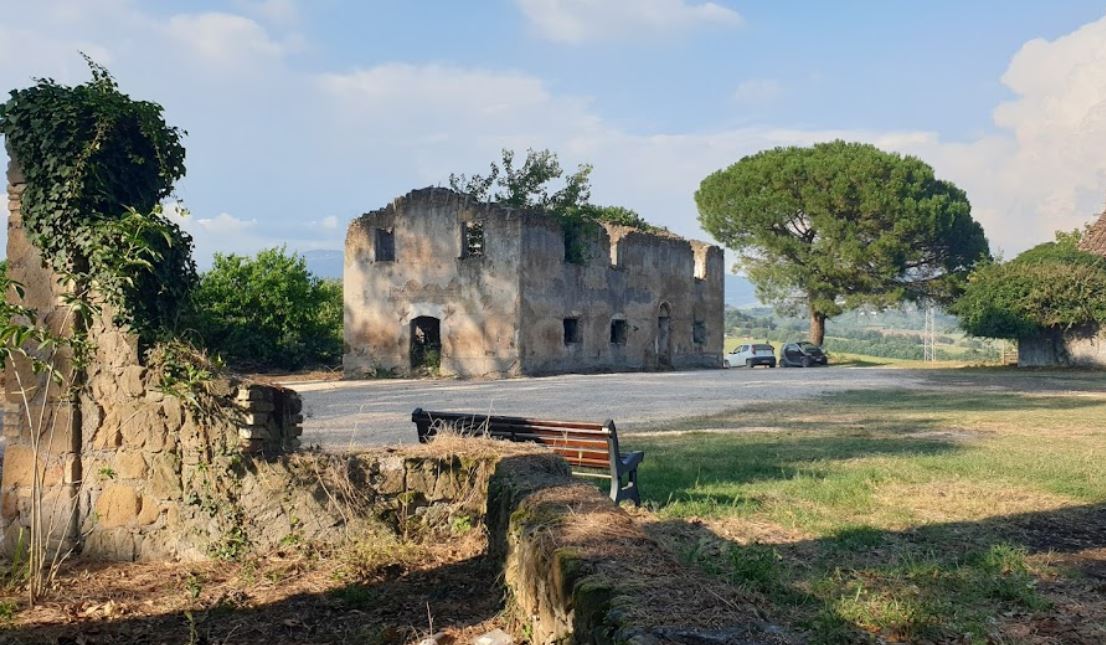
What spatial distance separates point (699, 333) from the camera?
3722 cm

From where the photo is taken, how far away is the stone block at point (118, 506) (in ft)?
19.4

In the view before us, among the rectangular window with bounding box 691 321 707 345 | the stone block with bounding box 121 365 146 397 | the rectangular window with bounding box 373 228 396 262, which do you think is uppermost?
the rectangular window with bounding box 373 228 396 262

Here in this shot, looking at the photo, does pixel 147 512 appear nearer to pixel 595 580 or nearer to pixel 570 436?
pixel 570 436

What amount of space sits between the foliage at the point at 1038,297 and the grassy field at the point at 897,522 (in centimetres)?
1800

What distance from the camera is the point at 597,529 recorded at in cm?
389

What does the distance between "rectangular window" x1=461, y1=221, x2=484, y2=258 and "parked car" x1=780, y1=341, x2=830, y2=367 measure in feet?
58.1

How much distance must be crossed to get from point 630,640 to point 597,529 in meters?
1.28

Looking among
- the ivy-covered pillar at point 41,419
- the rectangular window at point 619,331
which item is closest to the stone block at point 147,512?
the ivy-covered pillar at point 41,419

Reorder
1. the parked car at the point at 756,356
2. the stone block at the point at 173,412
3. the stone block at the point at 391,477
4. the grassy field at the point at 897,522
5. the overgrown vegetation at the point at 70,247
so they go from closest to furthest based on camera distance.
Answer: the grassy field at the point at 897,522 → the overgrown vegetation at the point at 70,247 → the stone block at the point at 173,412 → the stone block at the point at 391,477 → the parked car at the point at 756,356

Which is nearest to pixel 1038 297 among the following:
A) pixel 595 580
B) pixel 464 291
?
pixel 464 291

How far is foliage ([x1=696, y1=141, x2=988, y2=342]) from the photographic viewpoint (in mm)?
41688

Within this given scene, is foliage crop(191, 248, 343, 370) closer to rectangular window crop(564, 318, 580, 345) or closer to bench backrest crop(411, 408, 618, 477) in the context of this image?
rectangular window crop(564, 318, 580, 345)

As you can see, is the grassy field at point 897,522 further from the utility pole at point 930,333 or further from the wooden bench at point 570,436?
the utility pole at point 930,333

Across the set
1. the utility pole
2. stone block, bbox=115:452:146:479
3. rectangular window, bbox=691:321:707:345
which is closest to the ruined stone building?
rectangular window, bbox=691:321:707:345
